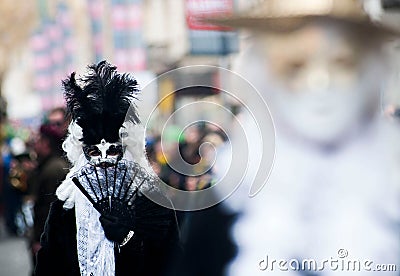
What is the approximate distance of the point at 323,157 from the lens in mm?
2205

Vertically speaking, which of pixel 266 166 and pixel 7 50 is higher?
pixel 266 166

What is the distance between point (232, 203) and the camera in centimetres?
227

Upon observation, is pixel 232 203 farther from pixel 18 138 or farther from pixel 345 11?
pixel 18 138

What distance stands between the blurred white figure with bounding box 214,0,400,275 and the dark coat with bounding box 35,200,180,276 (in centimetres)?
43

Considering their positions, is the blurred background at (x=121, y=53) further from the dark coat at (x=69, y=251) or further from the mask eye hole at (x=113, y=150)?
the dark coat at (x=69, y=251)

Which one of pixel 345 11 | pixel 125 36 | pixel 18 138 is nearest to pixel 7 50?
pixel 18 138

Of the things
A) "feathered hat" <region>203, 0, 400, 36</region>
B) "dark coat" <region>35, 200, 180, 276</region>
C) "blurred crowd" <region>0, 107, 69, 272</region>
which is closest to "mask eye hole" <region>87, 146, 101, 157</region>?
"dark coat" <region>35, 200, 180, 276</region>

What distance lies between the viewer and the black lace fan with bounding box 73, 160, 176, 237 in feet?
6.17

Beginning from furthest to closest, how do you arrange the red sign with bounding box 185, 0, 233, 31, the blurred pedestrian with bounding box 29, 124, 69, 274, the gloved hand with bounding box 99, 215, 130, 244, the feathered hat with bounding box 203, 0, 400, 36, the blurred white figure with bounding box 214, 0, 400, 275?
the red sign with bounding box 185, 0, 233, 31
the blurred pedestrian with bounding box 29, 124, 69, 274
the feathered hat with bounding box 203, 0, 400, 36
the blurred white figure with bounding box 214, 0, 400, 275
the gloved hand with bounding box 99, 215, 130, 244

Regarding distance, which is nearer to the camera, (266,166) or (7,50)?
(266,166)

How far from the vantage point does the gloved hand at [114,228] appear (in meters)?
1.85

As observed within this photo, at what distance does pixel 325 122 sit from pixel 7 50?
35.1ft

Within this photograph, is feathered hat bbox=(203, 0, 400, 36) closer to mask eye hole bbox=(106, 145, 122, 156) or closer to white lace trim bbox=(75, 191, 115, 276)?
mask eye hole bbox=(106, 145, 122, 156)

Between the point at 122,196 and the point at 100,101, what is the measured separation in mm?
250
